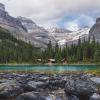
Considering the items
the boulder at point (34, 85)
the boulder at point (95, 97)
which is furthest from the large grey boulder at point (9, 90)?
the boulder at point (95, 97)

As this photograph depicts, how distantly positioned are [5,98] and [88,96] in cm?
901

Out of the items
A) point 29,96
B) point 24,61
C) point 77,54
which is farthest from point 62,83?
point 24,61

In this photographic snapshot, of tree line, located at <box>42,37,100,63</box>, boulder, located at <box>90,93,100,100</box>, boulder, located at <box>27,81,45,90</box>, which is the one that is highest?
tree line, located at <box>42,37,100,63</box>

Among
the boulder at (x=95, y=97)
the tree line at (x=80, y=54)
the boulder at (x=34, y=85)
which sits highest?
the tree line at (x=80, y=54)

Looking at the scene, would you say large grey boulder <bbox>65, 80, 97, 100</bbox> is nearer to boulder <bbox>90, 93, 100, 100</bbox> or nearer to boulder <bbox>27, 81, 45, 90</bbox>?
boulder <bbox>90, 93, 100, 100</bbox>

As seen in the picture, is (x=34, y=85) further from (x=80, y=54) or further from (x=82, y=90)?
(x=80, y=54)

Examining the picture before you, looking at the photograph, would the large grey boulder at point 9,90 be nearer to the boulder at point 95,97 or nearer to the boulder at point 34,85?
the boulder at point 34,85

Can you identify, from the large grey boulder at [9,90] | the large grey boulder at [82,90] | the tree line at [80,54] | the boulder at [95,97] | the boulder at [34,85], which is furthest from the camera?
the tree line at [80,54]

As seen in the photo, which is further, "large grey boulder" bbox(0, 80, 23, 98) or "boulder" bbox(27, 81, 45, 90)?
"boulder" bbox(27, 81, 45, 90)

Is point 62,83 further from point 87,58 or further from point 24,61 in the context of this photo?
point 24,61

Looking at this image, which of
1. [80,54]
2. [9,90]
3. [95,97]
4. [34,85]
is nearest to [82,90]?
[95,97]

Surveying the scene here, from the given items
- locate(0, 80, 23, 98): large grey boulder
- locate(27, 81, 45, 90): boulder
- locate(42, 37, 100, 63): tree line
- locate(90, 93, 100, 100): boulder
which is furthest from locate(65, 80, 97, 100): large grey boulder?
locate(42, 37, 100, 63): tree line

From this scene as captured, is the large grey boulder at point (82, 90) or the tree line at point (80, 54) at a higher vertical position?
the tree line at point (80, 54)

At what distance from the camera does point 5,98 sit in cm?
2895
